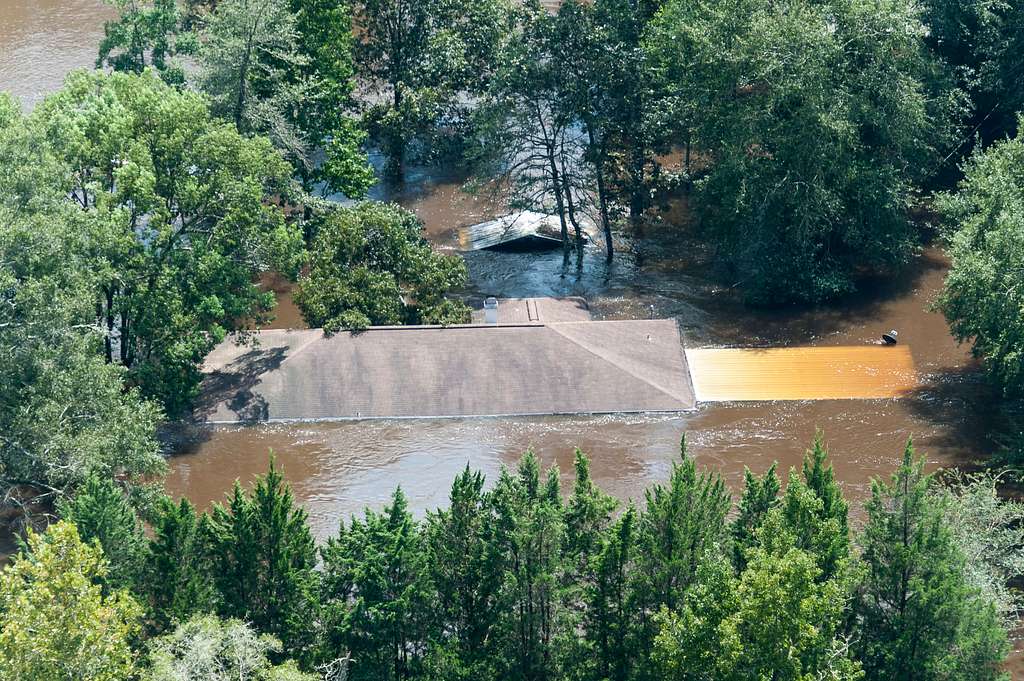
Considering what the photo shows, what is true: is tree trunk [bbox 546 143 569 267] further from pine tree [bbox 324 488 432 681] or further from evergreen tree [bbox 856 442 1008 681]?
evergreen tree [bbox 856 442 1008 681]

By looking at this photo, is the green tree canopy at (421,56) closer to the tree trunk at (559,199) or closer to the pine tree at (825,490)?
the tree trunk at (559,199)

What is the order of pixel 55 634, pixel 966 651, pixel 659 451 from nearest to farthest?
pixel 55 634
pixel 966 651
pixel 659 451

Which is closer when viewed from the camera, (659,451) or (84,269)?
(84,269)

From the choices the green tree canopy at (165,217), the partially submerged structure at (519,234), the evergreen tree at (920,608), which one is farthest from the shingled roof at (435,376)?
the evergreen tree at (920,608)

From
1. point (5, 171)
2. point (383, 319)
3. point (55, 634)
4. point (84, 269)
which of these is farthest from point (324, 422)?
point (55, 634)

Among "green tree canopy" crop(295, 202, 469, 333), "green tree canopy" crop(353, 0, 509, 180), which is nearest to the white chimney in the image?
"green tree canopy" crop(295, 202, 469, 333)

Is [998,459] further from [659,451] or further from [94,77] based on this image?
[94,77]
